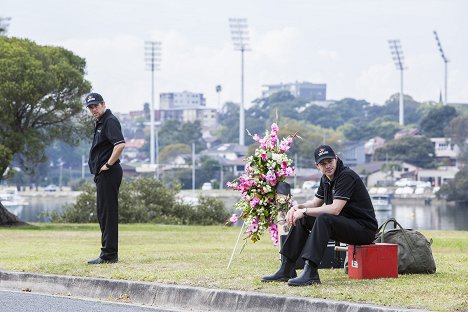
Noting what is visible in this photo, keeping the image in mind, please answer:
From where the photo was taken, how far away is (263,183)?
14031 mm

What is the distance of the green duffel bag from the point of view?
13.3 m

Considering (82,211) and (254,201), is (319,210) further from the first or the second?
(82,211)

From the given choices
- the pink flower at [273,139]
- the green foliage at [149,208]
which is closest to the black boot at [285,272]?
the pink flower at [273,139]

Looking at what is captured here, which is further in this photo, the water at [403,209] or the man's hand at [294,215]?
the water at [403,209]

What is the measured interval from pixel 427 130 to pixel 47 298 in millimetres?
180718

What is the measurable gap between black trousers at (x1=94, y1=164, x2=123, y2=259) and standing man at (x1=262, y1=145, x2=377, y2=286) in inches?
130

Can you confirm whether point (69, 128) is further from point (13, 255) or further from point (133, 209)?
point (13, 255)

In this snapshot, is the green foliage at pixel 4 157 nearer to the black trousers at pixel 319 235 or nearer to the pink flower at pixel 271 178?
the pink flower at pixel 271 178

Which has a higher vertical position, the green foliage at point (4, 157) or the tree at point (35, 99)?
the tree at point (35, 99)

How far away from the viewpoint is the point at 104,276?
14234mm

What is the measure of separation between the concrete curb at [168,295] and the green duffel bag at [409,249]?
210cm

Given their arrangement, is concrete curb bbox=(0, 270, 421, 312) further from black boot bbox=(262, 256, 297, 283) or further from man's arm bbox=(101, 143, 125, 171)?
man's arm bbox=(101, 143, 125, 171)

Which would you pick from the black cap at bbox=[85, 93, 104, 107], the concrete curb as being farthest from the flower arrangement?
the black cap at bbox=[85, 93, 104, 107]

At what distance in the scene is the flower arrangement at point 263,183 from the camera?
14.0 m
